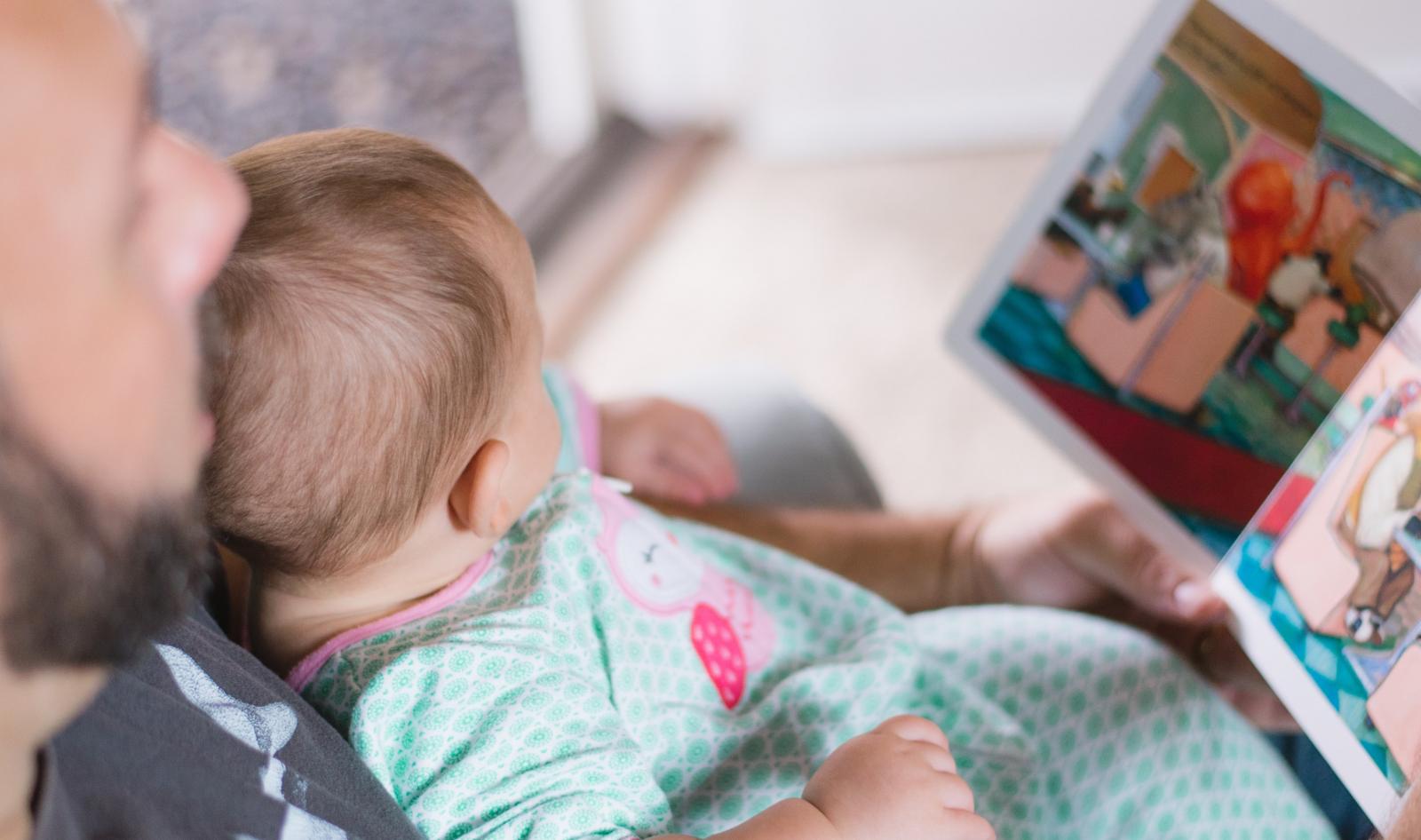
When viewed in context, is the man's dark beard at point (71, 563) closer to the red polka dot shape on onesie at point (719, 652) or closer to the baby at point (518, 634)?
the baby at point (518, 634)

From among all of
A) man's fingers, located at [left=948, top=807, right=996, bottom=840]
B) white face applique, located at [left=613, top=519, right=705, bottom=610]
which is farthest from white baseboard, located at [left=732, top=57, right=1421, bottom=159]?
man's fingers, located at [left=948, top=807, right=996, bottom=840]

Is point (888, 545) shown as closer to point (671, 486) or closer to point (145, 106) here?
point (671, 486)

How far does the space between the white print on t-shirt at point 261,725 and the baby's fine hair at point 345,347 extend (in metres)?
0.09

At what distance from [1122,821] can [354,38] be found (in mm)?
Result: 1933

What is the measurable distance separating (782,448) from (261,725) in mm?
648

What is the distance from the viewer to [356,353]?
0.63 m

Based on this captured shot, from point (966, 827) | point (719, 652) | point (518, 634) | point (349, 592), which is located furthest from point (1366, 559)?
point (349, 592)

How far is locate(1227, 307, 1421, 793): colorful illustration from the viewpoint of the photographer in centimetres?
71

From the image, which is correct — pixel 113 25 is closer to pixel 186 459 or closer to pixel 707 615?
pixel 186 459

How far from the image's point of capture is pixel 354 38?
2.19m

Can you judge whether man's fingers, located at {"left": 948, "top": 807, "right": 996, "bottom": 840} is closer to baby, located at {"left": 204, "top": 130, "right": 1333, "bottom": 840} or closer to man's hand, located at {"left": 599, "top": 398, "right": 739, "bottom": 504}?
baby, located at {"left": 204, "top": 130, "right": 1333, "bottom": 840}

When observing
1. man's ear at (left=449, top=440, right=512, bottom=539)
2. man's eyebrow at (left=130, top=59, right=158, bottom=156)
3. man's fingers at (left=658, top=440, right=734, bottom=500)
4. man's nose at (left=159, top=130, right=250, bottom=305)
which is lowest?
man's fingers at (left=658, top=440, right=734, bottom=500)

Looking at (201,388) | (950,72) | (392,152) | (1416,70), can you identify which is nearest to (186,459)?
(201,388)

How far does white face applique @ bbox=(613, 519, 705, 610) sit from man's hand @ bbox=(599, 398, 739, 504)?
0.16 meters
